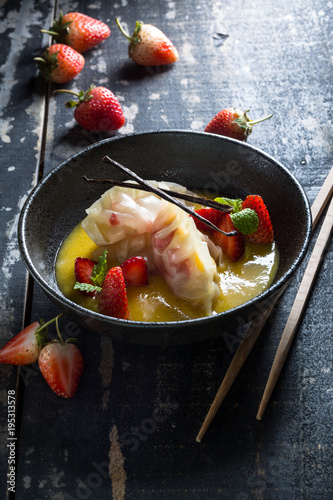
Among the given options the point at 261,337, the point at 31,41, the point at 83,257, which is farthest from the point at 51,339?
the point at 31,41

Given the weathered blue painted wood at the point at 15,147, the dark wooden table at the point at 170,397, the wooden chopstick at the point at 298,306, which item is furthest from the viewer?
the weathered blue painted wood at the point at 15,147

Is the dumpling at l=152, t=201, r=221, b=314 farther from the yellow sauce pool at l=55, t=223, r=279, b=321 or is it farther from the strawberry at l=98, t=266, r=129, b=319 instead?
the strawberry at l=98, t=266, r=129, b=319

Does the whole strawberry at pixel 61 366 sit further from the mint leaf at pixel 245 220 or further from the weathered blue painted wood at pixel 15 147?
the mint leaf at pixel 245 220

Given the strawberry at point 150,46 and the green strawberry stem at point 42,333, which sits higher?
the strawberry at point 150,46

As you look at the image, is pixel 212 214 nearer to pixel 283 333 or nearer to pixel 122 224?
pixel 122 224

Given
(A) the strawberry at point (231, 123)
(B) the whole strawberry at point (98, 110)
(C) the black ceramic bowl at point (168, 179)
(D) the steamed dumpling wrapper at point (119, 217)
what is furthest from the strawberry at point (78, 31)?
(D) the steamed dumpling wrapper at point (119, 217)
